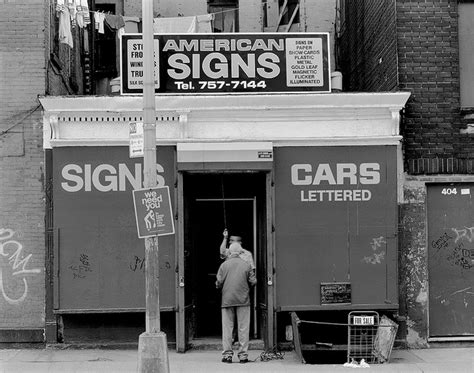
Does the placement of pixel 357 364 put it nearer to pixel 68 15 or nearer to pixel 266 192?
pixel 266 192

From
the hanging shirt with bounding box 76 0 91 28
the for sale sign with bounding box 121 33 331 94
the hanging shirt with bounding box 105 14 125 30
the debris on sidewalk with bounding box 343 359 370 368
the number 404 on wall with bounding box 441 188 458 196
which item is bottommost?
the debris on sidewalk with bounding box 343 359 370 368

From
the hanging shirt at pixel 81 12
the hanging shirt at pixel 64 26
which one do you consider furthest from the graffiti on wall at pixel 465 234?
the hanging shirt at pixel 81 12

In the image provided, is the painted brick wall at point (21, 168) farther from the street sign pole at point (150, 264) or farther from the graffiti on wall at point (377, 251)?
the graffiti on wall at point (377, 251)

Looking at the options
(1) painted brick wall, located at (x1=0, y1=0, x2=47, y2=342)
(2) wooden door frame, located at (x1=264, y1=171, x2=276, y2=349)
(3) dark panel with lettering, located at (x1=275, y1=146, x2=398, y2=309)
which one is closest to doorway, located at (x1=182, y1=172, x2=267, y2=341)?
(2) wooden door frame, located at (x1=264, y1=171, x2=276, y2=349)

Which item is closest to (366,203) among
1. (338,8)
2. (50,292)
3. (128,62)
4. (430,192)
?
(430,192)

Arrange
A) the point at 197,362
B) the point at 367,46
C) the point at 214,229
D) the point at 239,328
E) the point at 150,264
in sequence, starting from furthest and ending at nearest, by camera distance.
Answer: the point at 367,46 → the point at 214,229 → the point at 239,328 → the point at 197,362 → the point at 150,264

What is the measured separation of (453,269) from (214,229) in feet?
13.9

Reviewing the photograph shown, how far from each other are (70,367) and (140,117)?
4.21 metres

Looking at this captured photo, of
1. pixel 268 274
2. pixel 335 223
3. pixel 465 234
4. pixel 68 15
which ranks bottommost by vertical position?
pixel 268 274

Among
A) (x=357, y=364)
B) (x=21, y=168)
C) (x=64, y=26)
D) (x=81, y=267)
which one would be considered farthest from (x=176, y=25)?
(x=357, y=364)

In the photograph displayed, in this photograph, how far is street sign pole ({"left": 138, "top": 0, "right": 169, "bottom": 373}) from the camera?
9297 mm

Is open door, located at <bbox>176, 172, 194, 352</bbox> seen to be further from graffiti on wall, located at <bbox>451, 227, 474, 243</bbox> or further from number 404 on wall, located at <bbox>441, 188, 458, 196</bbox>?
graffiti on wall, located at <bbox>451, 227, 474, 243</bbox>

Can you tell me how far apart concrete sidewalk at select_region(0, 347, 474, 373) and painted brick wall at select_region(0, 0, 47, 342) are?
2.57 feet

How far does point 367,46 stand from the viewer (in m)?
14.9
